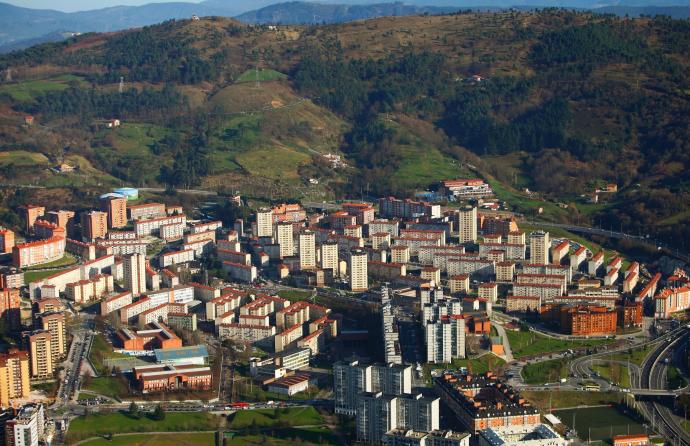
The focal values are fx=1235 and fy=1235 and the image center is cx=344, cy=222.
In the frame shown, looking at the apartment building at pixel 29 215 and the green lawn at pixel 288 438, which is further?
the apartment building at pixel 29 215

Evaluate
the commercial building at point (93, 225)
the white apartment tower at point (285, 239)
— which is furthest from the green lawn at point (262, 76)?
the white apartment tower at point (285, 239)

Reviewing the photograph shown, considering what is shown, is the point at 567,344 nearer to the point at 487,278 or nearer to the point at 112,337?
the point at 487,278

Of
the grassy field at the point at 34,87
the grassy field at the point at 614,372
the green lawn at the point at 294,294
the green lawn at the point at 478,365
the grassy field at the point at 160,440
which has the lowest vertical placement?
the grassy field at the point at 160,440

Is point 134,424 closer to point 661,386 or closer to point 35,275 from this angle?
point 661,386

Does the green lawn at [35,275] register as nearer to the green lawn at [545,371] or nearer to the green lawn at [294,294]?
the green lawn at [294,294]

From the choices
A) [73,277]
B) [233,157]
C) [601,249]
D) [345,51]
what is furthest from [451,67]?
[73,277]

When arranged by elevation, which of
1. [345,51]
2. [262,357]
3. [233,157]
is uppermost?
[345,51]

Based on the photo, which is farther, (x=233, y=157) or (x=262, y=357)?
(x=233, y=157)
